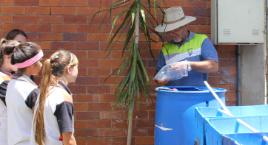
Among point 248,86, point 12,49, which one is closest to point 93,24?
point 12,49

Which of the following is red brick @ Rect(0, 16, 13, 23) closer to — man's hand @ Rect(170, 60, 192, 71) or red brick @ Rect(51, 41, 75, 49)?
red brick @ Rect(51, 41, 75, 49)

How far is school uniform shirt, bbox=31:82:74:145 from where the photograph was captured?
299 centimetres

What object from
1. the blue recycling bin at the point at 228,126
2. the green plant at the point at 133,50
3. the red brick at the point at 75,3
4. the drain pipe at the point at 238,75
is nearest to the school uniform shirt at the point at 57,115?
the blue recycling bin at the point at 228,126

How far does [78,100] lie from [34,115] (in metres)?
1.86

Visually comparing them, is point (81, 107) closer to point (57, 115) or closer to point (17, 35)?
point (17, 35)

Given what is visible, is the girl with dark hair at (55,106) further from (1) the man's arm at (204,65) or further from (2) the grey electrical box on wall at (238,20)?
(2) the grey electrical box on wall at (238,20)

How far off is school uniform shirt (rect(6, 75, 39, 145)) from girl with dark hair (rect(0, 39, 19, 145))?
0.27 meters

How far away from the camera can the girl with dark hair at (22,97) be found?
329 centimetres

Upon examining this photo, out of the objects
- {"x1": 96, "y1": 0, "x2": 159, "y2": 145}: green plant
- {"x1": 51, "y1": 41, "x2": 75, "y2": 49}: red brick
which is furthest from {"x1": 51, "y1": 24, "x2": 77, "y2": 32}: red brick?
{"x1": 96, "y1": 0, "x2": 159, "y2": 145}: green plant

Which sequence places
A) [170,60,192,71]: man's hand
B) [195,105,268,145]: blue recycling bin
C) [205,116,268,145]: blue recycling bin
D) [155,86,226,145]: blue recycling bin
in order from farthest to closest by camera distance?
[170,60,192,71]: man's hand, [155,86,226,145]: blue recycling bin, [195,105,268,145]: blue recycling bin, [205,116,268,145]: blue recycling bin

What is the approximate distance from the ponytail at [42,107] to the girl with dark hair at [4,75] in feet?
1.99

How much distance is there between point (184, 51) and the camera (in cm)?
446

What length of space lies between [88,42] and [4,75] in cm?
138

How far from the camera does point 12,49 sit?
12.5 feet
